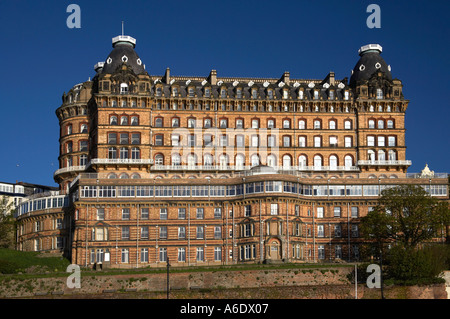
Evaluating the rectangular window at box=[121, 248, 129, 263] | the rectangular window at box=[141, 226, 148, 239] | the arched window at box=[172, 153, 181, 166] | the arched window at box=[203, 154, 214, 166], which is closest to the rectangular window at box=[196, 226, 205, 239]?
the rectangular window at box=[141, 226, 148, 239]

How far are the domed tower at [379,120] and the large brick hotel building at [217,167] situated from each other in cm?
17

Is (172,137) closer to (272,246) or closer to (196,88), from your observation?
(196,88)

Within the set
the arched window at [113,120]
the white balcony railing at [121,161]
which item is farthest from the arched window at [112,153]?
the arched window at [113,120]

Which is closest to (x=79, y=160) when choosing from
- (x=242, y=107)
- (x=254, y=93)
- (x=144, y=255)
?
(x=242, y=107)

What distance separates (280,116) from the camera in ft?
509

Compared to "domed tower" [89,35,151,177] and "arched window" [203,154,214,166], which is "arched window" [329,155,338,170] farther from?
"domed tower" [89,35,151,177]

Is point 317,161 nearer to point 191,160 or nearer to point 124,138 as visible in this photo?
point 191,160

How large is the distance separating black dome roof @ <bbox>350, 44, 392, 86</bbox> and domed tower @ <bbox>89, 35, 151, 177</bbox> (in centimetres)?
3694

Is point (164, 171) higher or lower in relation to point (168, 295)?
higher

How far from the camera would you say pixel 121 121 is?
150 metres

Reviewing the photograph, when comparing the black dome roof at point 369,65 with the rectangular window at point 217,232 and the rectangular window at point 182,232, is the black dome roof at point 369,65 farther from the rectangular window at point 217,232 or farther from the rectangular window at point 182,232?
the rectangular window at point 182,232

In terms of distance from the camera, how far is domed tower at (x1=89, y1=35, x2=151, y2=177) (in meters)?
147

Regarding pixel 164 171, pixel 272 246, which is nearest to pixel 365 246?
pixel 272 246

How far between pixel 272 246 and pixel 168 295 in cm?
2479
